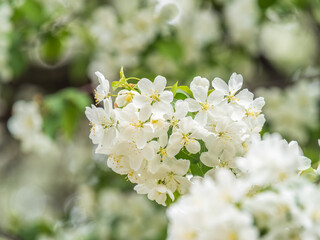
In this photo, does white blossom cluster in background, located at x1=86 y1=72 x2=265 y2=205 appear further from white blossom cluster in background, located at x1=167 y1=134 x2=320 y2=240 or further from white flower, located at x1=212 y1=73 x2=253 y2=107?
white blossom cluster in background, located at x1=167 y1=134 x2=320 y2=240

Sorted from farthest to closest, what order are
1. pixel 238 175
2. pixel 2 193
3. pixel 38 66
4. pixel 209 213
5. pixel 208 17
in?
pixel 2 193, pixel 38 66, pixel 208 17, pixel 238 175, pixel 209 213

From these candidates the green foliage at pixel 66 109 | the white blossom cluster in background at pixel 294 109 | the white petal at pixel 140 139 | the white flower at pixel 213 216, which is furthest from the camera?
A: the white blossom cluster in background at pixel 294 109

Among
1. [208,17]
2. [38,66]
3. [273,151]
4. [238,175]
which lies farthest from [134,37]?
[273,151]

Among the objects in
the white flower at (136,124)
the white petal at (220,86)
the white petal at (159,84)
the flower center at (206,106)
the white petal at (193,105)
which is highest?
the white petal at (220,86)

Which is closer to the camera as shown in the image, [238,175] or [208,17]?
[238,175]

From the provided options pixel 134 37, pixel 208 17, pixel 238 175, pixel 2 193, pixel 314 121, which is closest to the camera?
pixel 238 175

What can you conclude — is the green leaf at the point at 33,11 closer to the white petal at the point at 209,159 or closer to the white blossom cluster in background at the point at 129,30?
the white blossom cluster in background at the point at 129,30

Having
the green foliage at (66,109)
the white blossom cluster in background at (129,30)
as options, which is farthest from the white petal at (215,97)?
the white blossom cluster in background at (129,30)

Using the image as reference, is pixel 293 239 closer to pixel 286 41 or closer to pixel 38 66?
pixel 38 66

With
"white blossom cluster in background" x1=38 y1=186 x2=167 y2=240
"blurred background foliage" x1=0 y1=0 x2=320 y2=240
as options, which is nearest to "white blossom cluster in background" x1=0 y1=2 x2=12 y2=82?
"blurred background foliage" x1=0 y1=0 x2=320 y2=240

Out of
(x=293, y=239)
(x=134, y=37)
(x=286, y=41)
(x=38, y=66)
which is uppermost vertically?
(x=286, y=41)
